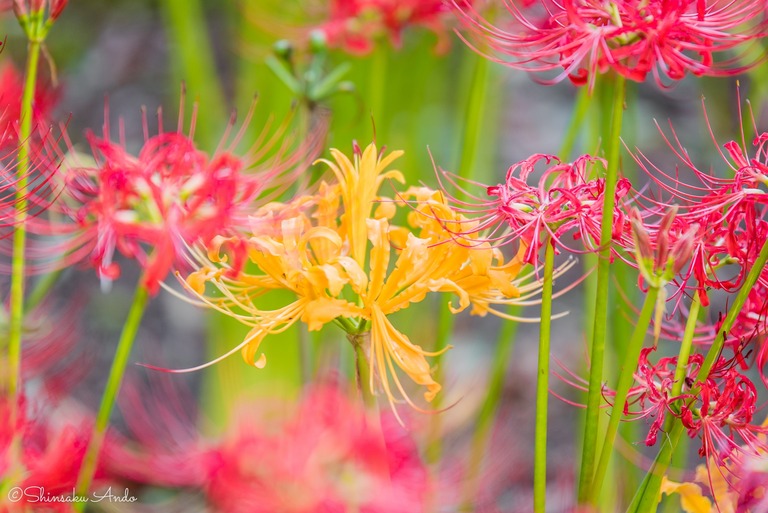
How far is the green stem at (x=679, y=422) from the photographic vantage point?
1.38 feet

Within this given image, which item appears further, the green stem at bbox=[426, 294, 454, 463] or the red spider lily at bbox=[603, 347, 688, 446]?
the green stem at bbox=[426, 294, 454, 463]

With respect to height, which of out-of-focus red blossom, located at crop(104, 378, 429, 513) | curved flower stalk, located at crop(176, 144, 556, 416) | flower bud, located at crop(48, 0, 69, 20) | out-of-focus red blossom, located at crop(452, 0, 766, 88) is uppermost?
out-of-focus red blossom, located at crop(452, 0, 766, 88)

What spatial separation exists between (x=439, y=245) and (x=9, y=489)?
0.28m

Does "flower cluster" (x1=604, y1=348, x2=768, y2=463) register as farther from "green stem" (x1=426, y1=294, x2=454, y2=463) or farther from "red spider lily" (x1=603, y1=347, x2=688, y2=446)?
"green stem" (x1=426, y1=294, x2=454, y2=463)

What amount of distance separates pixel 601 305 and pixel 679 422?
75mm

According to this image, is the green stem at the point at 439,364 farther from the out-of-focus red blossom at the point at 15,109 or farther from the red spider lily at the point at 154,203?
the out-of-focus red blossom at the point at 15,109

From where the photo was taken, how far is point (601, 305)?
442 millimetres

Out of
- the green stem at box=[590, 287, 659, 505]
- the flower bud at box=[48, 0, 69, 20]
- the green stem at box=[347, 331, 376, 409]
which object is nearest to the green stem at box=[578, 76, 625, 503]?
the green stem at box=[590, 287, 659, 505]

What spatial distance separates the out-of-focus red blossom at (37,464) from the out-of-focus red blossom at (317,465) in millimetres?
99

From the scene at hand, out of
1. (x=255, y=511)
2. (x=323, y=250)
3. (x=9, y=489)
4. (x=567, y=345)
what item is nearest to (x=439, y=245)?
(x=323, y=250)

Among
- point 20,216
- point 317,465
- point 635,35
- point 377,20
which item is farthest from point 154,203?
point 377,20

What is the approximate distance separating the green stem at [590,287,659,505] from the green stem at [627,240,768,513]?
0.02 meters

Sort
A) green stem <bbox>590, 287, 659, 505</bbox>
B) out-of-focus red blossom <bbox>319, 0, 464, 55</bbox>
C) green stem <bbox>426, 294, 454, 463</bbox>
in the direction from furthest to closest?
out-of-focus red blossom <bbox>319, 0, 464, 55</bbox>, green stem <bbox>426, 294, 454, 463</bbox>, green stem <bbox>590, 287, 659, 505</bbox>

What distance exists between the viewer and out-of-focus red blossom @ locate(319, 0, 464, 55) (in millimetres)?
964
